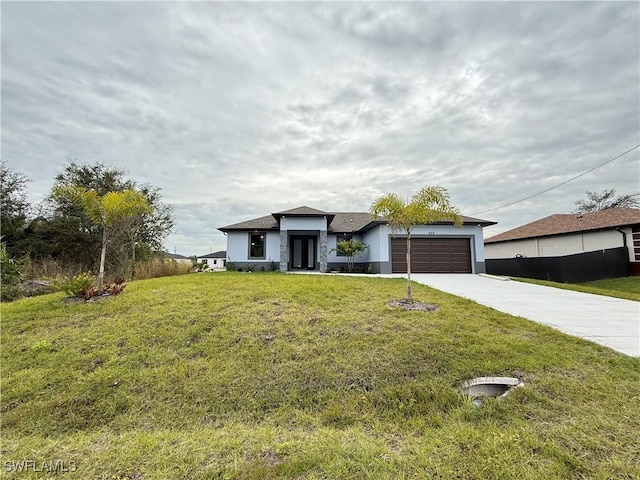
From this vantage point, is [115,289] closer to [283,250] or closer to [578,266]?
[283,250]

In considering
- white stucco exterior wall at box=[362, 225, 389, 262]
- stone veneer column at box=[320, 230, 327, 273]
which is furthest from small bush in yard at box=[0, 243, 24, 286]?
white stucco exterior wall at box=[362, 225, 389, 262]

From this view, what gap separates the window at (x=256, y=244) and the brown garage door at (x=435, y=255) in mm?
8265

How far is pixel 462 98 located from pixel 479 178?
11146mm

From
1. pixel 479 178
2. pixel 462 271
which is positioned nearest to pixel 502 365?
pixel 462 271

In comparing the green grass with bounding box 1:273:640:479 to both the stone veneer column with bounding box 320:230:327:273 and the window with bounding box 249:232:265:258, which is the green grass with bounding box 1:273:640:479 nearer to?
the stone veneer column with bounding box 320:230:327:273

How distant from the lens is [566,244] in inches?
786

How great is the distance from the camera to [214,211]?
82.1 ft

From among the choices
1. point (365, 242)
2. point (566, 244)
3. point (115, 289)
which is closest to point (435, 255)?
point (365, 242)

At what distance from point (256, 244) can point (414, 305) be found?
46.3ft

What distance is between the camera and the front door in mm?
22344

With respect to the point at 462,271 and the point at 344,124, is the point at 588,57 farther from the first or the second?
the point at 462,271

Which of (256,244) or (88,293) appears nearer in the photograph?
(88,293)

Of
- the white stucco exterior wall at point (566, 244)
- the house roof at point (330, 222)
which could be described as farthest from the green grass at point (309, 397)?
the white stucco exterior wall at point (566, 244)

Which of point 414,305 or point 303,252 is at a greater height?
point 303,252
